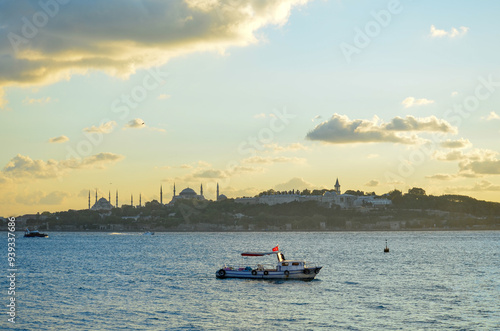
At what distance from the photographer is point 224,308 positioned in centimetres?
6494

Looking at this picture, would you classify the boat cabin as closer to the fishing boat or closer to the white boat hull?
the fishing boat

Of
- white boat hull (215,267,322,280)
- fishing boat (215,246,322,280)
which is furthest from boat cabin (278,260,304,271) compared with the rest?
white boat hull (215,267,322,280)

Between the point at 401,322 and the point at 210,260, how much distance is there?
76.7 metres

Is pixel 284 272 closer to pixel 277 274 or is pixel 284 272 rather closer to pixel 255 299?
pixel 277 274

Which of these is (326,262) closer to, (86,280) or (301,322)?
(86,280)

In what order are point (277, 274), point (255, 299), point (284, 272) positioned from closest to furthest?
point (255, 299)
point (284, 272)
point (277, 274)

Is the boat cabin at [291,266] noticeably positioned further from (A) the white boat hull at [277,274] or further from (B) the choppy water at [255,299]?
(B) the choppy water at [255,299]

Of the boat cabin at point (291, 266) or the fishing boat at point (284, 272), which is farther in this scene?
the boat cabin at point (291, 266)

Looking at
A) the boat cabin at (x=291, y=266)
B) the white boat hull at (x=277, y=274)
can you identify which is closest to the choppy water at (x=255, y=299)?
the white boat hull at (x=277, y=274)

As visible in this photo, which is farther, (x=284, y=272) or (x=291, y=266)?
(x=291, y=266)

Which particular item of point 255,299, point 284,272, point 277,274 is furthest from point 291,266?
point 255,299

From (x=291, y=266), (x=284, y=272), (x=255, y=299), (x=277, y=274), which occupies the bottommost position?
(x=255, y=299)

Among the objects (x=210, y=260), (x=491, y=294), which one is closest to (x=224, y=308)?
(x=491, y=294)

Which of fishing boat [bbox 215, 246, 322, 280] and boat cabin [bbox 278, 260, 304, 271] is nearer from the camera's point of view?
fishing boat [bbox 215, 246, 322, 280]
